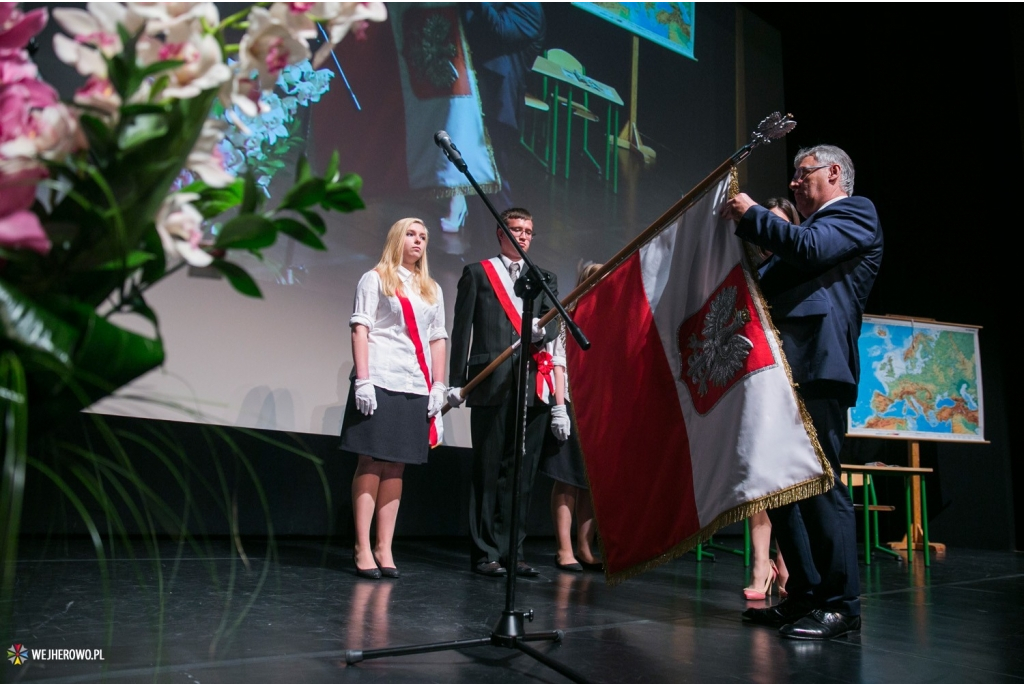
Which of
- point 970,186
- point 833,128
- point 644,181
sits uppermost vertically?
point 833,128

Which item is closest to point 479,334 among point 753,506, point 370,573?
point 370,573

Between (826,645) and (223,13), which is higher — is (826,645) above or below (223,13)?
below

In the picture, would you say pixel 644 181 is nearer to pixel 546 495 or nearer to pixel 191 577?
pixel 546 495

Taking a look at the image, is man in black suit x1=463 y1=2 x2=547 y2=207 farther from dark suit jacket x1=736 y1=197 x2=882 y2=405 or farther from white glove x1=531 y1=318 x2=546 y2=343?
dark suit jacket x1=736 y1=197 x2=882 y2=405

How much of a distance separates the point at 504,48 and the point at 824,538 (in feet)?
11.5

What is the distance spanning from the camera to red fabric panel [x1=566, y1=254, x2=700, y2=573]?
234 centimetres

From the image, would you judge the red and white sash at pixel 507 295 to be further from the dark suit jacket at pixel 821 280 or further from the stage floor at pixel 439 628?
the dark suit jacket at pixel 821 280

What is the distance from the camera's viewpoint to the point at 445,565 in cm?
383

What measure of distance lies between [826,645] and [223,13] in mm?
3714

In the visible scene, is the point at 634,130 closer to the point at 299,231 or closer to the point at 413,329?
the point at 413,329

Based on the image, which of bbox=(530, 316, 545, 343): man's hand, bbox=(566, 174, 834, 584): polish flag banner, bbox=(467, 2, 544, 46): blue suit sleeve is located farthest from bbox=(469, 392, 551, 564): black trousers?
bbox=(467, 2, 544, 46): blue suit sleeve

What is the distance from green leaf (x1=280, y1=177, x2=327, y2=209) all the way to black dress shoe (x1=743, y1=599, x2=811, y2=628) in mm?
2368

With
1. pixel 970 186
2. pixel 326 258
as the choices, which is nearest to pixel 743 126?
pixel 970 186

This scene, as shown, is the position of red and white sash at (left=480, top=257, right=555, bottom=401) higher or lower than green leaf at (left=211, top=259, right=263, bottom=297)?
higher
